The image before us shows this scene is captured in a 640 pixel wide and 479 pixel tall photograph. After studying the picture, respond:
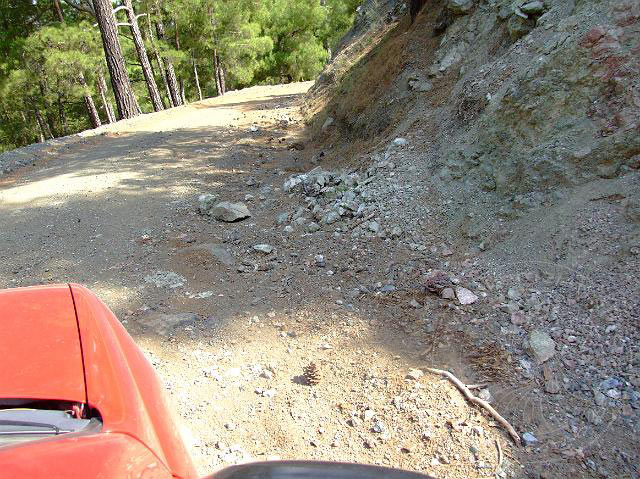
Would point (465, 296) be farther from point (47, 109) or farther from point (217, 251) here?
point (47, 109)

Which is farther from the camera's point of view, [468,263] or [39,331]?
[468,263]

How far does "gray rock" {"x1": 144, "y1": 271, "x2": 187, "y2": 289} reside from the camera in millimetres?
4754

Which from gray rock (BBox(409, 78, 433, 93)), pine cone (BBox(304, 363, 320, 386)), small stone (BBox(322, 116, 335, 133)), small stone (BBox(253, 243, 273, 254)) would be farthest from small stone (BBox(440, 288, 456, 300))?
small stone (BBox(322, 116, 335, 133))

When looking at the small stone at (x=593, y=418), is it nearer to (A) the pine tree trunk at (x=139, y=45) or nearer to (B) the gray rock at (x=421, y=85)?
(B) the gray rock at (x=421, y=85)

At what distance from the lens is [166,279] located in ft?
15.9

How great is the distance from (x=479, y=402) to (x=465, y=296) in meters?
1.08

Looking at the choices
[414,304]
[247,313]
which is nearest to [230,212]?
[247,313]

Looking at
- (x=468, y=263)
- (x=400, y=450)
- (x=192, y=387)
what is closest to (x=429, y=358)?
(x=400, y=450)

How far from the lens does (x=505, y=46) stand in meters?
6.08

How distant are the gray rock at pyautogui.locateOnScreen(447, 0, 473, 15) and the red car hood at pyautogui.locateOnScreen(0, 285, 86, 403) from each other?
24.2 feet

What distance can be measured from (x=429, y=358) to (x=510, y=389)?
0.60m

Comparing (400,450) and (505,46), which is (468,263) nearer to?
(400,450)

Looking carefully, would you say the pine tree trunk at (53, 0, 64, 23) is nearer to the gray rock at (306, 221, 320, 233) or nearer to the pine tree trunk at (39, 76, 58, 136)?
the pine tree trunk at (39, 76, 58, 136)

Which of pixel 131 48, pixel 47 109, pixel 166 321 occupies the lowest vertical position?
pixel 166 321
